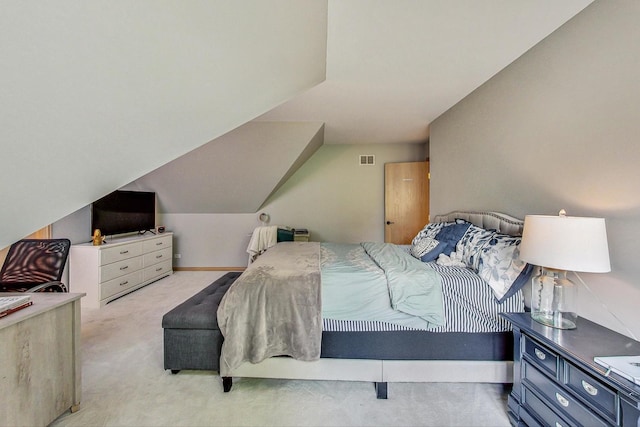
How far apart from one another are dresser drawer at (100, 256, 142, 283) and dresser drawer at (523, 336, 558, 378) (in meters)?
4.10

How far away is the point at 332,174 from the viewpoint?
16.6 feet

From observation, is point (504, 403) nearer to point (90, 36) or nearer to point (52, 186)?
point (90, 36)

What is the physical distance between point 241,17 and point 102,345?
2744 mm

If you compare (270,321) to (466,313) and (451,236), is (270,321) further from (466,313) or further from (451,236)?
(451,236)

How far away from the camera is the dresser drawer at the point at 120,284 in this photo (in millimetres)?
3295

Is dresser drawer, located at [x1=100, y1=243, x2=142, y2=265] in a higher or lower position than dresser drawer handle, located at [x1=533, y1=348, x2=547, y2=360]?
higher

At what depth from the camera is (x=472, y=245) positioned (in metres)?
2.14

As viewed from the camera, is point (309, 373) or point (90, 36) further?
point (309, 373)

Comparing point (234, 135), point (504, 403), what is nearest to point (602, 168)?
point (504, 403)

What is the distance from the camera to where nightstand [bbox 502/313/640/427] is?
105 centimetres

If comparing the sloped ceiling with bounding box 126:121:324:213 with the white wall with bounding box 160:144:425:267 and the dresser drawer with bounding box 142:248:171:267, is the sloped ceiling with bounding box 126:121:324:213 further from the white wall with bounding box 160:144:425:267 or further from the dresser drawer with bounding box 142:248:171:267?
the dresser drawer with bounding box 142:248:171:267

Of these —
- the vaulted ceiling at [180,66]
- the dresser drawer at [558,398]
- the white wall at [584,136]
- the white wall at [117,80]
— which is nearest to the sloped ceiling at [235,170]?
the vaulted ceiling at [180,66]

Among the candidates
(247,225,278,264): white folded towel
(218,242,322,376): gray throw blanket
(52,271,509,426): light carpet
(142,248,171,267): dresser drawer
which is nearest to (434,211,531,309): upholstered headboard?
(52,271,509,426): light carpet

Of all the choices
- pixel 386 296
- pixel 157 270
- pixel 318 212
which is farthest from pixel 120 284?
pixel 386 296
